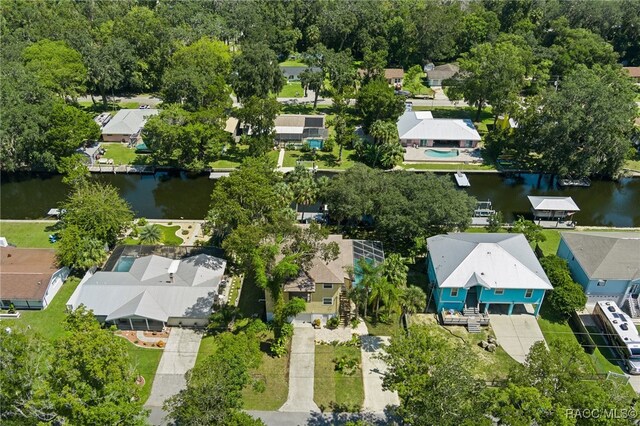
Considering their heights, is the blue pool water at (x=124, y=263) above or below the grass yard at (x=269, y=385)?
above

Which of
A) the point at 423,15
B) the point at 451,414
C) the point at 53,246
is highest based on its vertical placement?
the point at 423,15

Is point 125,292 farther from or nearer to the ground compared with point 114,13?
nearer to the ground

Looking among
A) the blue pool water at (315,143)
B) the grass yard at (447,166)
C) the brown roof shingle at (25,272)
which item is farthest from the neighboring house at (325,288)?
the blue pool water at (315,143)

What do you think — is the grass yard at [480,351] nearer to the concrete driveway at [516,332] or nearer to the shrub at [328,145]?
the concrete driveway at [516,332]

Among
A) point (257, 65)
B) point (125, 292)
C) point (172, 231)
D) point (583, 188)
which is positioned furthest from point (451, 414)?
Result: point (257, 65)

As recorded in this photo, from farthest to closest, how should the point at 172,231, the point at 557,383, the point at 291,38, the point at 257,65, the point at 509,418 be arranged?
the point at 291,38 < the point at 257,65 < the point at 172,231 < the point at 557,383 < the point at 509,418

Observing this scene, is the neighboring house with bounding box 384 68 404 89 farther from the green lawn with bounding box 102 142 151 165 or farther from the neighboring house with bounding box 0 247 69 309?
the neighboring house with bounding box 0 247 69 309

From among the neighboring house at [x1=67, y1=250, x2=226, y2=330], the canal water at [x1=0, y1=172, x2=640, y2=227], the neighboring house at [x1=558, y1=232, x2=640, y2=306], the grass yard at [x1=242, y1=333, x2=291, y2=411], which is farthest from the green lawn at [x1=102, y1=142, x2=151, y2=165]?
the neighboring house at [x1=558, y1=232, x2=640, y2=306]

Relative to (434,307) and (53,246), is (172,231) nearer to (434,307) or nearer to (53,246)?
(53,246)
